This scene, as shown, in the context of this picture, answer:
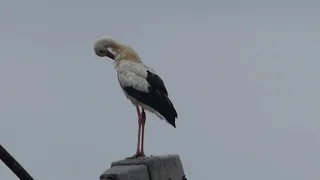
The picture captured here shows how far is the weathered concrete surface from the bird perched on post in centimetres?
347

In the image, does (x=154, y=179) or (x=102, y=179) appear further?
(x=154, y=179)

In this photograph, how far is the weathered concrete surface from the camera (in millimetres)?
6199

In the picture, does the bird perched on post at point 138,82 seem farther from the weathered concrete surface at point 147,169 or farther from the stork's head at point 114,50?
the weathered concrete surface at point 147,169

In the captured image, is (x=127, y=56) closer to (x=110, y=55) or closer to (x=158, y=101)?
(x=110, y=55)

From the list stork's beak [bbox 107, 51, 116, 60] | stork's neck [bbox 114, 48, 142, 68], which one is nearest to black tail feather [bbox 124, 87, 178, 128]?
stork's neck [bbox 114, 48, 142, 68]

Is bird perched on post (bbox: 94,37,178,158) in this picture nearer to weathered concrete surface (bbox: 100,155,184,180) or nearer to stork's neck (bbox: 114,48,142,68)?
stork's neck (bbox: 114,48,142,68)

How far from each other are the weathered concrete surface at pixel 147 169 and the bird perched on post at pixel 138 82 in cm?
347

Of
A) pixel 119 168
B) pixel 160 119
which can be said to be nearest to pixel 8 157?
pixel 119 168

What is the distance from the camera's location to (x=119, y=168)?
6.41 metres

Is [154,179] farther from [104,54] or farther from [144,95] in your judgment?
[104,54]

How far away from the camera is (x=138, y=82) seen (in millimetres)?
11250

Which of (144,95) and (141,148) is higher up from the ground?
(144,95)

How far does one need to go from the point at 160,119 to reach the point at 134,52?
42.8 inches

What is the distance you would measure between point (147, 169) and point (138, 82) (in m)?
4.57
